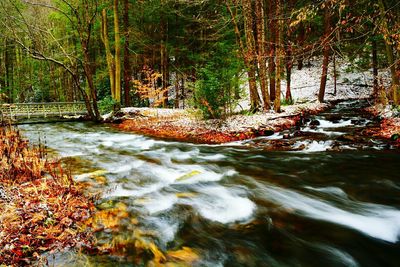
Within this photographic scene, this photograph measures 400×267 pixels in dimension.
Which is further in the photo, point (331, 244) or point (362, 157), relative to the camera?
point (362, 157)

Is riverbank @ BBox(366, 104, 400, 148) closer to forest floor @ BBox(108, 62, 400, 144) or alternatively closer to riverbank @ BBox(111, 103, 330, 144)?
forest floor @ BBox(108, 62, 400, 144)

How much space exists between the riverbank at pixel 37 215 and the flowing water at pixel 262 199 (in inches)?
12.6

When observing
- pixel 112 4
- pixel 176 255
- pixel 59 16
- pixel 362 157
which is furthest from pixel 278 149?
pixel 59 16

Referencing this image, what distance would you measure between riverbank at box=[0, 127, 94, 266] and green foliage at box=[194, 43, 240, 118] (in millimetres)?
8082

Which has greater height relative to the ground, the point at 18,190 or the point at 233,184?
the point at 18,190

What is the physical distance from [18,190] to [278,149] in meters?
6.99

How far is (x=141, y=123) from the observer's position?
52.0ft

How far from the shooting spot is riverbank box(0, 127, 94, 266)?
3236mm

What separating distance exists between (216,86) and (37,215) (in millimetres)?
9551

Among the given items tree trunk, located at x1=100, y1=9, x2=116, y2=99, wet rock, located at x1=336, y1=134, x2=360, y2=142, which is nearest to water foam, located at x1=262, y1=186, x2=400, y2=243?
wet rock, located at x1=336, y1=134, x2=360, y2=142

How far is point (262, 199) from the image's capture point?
5.12 metres

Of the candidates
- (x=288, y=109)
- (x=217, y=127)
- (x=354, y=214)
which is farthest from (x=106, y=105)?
(x=354, y=214)

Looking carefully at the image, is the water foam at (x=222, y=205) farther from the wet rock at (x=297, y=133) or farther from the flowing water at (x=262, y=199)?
the wet rock at (x=297, y=133)

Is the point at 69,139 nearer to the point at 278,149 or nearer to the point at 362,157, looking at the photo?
the point at 278,149
